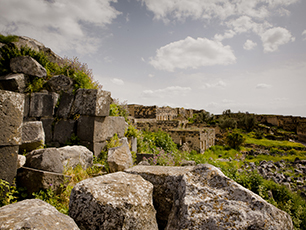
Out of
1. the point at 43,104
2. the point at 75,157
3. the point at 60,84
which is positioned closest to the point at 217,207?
the point at 75,157

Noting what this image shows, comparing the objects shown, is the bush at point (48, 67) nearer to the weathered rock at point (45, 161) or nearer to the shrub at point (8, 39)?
the shrub at point (8, 39)

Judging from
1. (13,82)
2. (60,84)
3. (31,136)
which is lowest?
(31,136)

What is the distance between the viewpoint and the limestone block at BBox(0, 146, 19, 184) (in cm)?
284

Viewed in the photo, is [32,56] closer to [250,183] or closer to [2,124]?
[2,124]

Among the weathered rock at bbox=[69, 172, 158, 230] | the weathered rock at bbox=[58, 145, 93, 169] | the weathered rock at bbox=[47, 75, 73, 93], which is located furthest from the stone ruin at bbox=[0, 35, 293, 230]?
the weathered rock at bbox=[47, 75, 73, 93]

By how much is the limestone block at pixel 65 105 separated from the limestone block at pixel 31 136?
4.17 feet

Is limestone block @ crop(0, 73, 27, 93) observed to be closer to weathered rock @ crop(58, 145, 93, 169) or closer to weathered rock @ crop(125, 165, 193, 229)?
weathered rock @ crop(58, 145, 93, 169)

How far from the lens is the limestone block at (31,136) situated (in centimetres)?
383

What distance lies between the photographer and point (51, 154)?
127 inches

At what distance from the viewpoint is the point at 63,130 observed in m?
5.20

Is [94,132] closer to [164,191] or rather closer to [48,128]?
[48,128]

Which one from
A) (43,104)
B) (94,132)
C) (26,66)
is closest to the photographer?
(26,66)

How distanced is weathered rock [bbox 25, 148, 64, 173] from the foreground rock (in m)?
2.22

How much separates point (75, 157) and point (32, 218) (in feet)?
9.36
